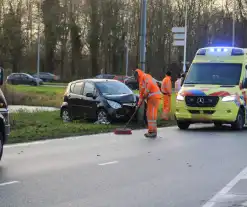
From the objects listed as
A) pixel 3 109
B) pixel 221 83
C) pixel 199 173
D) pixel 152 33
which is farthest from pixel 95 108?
pixel 152 33

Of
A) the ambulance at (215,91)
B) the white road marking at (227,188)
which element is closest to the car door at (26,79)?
the ambulance at (215,91)

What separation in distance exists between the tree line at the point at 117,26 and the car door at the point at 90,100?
137ft

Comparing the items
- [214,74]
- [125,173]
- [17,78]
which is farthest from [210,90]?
[17,78]

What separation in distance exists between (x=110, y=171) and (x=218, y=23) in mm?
56443

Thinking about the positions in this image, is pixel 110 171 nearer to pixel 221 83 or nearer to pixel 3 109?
pixel 3 109

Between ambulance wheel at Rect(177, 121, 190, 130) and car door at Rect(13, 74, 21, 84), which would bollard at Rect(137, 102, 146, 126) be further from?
car door at Rect(13, 74, 21, 84)

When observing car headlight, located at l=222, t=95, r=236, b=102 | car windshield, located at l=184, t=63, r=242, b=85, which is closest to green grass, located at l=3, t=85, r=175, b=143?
car windshield, located at l=184, t=63, r=242, b=85

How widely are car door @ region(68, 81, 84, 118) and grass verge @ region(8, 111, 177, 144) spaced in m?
0.38

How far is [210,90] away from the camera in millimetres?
16484

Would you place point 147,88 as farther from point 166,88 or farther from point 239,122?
point 166,88

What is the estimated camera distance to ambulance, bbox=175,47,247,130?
16.3m

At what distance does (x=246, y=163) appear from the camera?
33.8 ft

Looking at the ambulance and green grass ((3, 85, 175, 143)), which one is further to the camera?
the ambulance

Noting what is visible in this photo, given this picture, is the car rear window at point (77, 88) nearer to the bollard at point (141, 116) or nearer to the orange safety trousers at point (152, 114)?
the bollard at point (141, 116)
